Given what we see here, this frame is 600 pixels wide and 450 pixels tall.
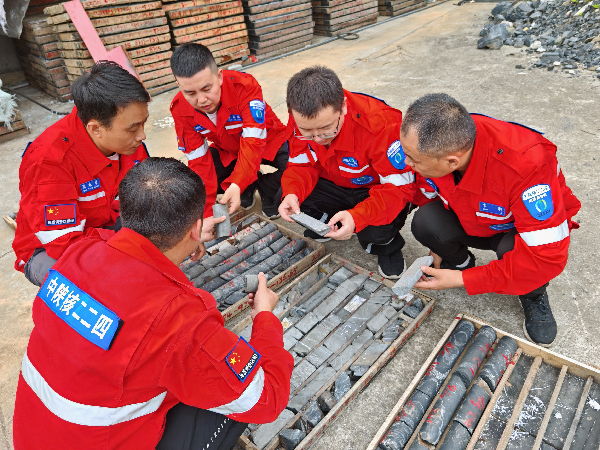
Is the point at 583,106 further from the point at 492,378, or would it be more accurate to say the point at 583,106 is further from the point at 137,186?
the point at 137,186

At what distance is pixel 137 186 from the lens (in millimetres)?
1553

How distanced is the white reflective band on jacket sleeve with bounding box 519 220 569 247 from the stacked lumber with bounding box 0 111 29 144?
22.3 feet

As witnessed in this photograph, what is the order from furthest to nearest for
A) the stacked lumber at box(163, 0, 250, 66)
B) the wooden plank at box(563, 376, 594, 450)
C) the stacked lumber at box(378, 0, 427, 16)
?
the stacked lumber at box(378, 0, 427, 16)
the stacked lumber at box(163, 0, 250, 66)
the wooden plank at box(563, 376, 594, 450)

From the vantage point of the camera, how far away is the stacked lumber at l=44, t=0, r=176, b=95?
6.40 metres

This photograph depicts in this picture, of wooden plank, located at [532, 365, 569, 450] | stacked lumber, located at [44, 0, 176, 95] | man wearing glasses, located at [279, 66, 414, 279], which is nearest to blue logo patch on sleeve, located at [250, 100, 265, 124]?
man wearing glasses, located at [279, 66, 414, 279]

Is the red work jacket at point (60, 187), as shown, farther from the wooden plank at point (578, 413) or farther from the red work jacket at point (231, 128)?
the wooden plank at point (578, 413)

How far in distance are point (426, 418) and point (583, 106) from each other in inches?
198

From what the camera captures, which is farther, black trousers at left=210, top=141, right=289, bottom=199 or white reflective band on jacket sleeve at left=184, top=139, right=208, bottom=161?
black trousers at left=210, top=141, right=289, bottom=199

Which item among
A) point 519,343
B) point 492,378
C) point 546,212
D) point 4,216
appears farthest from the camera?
→ point 4,216

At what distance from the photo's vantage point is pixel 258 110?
11.5 feet

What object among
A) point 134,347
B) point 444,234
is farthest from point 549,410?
point 134,347

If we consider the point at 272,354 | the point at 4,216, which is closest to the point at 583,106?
the point at 272,354

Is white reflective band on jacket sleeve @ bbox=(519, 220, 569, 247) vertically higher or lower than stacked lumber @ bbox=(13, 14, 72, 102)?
lower

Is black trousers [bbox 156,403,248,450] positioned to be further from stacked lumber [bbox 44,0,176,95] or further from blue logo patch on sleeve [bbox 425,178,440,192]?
stacked lumber [bbox 44,0,176,95]
